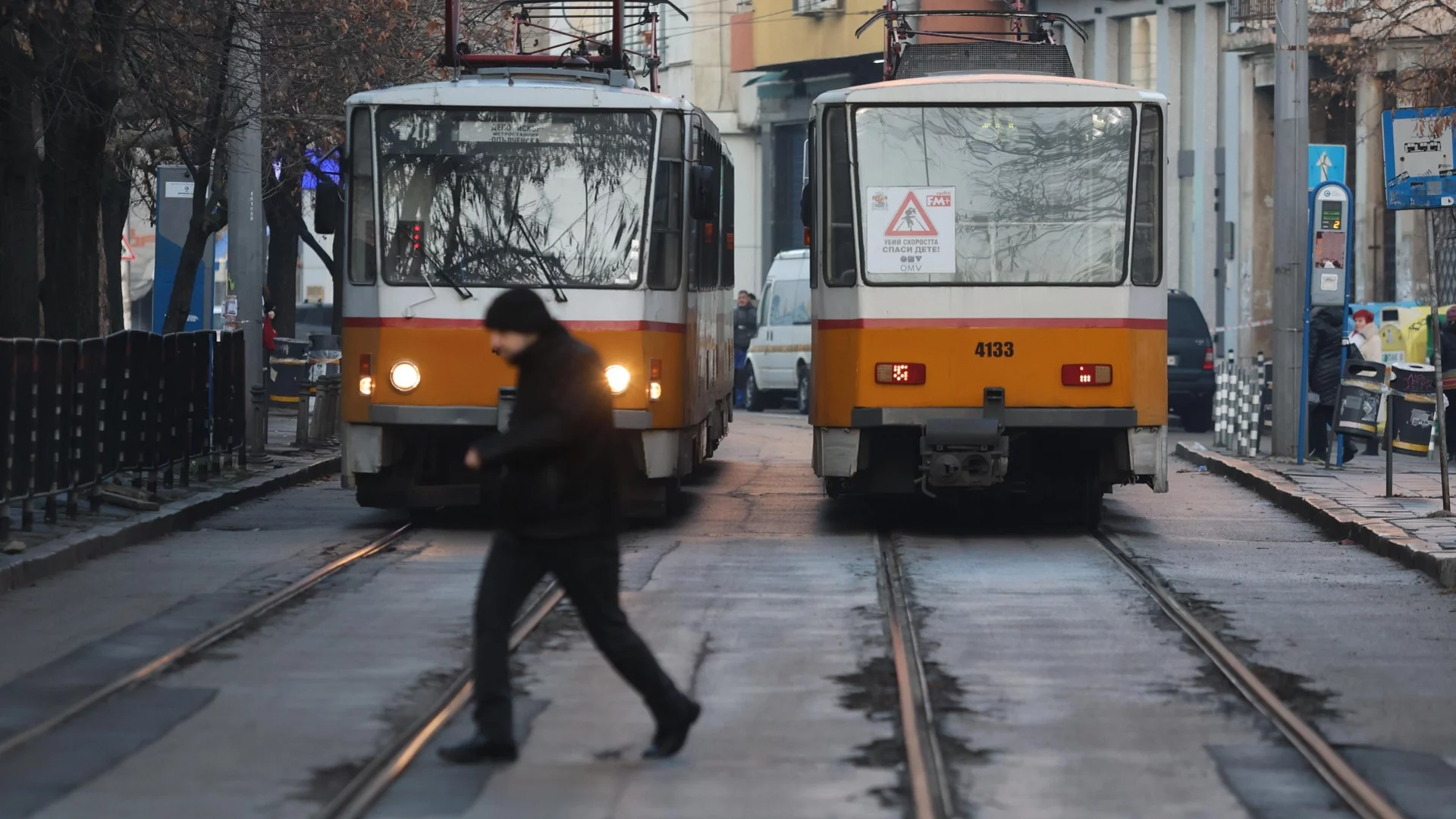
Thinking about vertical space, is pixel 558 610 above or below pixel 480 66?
below

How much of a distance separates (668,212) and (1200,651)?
258 inches

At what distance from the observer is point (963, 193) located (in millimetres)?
15727

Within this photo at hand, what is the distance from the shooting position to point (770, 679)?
9.55 metres

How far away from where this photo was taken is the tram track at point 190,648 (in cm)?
833

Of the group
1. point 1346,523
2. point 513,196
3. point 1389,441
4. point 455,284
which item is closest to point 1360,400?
point 1389,441

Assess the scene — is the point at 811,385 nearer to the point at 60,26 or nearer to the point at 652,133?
the point at 652,133

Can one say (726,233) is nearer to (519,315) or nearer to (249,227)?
(249,227)

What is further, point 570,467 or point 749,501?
point 749,501

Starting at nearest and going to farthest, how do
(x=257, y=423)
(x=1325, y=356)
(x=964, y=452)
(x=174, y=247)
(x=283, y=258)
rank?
(x=964, y=452), (x=257, y=423), (x=174, y=247), (x=1325, y=356), (x=283, y=258)

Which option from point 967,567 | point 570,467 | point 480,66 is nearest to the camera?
point 570,467

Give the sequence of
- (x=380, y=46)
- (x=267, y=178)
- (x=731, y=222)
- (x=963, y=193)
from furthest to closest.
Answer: (x=267, y=178)
(x=380, y=46)
(x=731, y=222)
(x=963, y=193)

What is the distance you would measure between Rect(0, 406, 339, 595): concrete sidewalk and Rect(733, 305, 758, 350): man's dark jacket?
16954 millimetres

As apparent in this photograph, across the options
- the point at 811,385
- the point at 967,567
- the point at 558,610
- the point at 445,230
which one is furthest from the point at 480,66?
the point at 558,610

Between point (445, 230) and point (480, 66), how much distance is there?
77.3 inches
